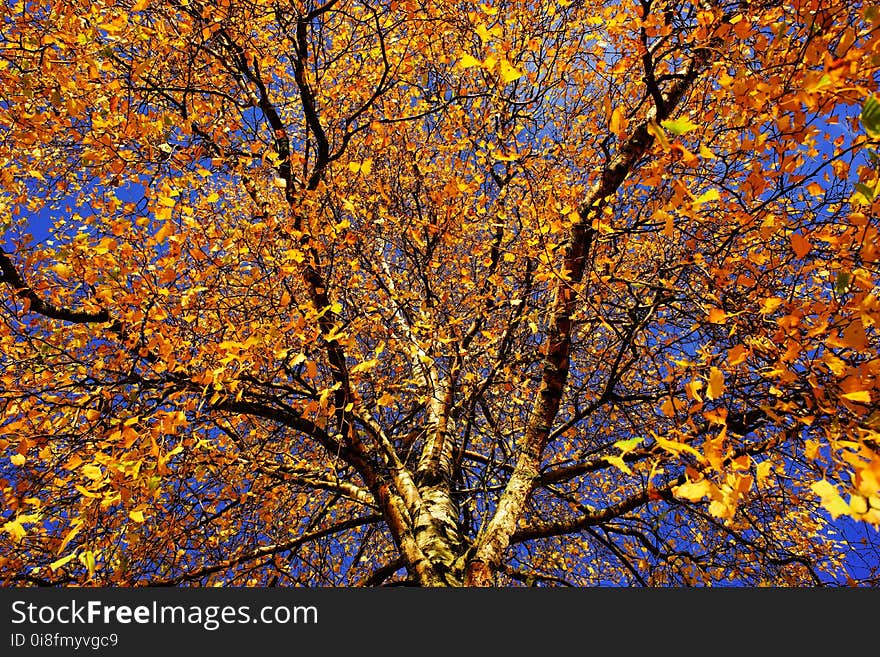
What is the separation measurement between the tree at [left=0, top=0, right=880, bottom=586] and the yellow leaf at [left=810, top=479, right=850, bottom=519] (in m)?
0.36

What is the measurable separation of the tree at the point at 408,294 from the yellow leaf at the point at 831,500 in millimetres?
358

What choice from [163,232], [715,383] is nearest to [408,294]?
[163,232]

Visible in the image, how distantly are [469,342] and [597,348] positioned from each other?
269 cm

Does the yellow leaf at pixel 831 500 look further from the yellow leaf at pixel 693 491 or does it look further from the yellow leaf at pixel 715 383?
the yellow leaf at pixel 715 383

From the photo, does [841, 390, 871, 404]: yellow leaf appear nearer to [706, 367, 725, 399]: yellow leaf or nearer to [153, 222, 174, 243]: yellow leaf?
[706, 367, 725, 399]: yellow leaf

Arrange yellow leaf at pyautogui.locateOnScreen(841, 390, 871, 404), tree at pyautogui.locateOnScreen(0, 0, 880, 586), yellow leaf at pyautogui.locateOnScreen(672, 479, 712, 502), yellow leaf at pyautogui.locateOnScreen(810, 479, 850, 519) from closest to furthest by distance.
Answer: yellow leaf at pyautogui.locateOnScreen(810, 479, 850, 519)
yellow leaf at pyautogui.locateOnScreen(672, 479, 712, 502)
yellow leaf at pyautogui.locateOnScreen(841, 390, 871, 404)
tree at pyautogui.locateOnScreen(0, 0, 880, 586)

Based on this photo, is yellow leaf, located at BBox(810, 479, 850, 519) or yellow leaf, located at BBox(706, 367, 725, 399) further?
yellow leaf, located at BBox(706, 367, 725, 399)

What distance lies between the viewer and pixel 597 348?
7148mm

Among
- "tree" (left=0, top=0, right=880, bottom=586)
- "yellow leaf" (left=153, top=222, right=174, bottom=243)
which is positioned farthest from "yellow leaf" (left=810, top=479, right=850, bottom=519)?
"yellow leaf" (left=153, top=222, right=174, bottom=243)

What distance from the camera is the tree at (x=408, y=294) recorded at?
A: 322cm

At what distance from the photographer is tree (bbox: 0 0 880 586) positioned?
3.22 m

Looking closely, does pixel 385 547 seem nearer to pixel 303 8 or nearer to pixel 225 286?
pixel 225 286

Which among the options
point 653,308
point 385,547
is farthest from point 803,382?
point 385,547

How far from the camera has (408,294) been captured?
19.0ft
